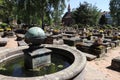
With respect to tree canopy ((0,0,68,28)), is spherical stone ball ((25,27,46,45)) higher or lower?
lower

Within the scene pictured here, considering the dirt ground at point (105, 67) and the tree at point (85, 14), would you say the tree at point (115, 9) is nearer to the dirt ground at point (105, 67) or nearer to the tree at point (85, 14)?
the tree at point (85, 14)

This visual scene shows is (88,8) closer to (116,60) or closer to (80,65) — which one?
(116,60)

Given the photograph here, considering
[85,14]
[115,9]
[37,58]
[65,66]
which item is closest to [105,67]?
[65,66]

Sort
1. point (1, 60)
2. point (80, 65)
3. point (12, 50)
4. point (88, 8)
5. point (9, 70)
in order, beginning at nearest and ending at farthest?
point (80, 65)
point (9, 70)
point (1, 60)
point (12, 50)
point (88, 8)

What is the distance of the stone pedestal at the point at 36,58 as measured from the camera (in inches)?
237

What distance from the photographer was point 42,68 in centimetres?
618

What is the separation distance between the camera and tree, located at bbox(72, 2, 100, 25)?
132 feet

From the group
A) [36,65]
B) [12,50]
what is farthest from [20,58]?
[36,65]

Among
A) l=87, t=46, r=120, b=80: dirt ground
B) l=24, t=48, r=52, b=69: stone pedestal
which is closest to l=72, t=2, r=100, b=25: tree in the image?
l=87, t=46, r=120, b=80: dirt ground

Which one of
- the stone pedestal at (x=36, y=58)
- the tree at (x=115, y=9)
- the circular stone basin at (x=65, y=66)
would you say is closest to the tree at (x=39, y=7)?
the circular stone basin at (x=65, y=66)

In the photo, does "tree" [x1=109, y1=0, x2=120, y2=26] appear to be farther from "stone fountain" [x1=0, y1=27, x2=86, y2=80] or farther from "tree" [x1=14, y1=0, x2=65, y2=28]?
"stone fountain" [x1=0, y1=27, x2=86, y2=80]

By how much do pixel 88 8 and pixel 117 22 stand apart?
1705 cm

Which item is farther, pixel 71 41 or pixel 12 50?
pixel 71 41

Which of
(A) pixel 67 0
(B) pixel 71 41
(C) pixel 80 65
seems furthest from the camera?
(A) pixel 67 0
